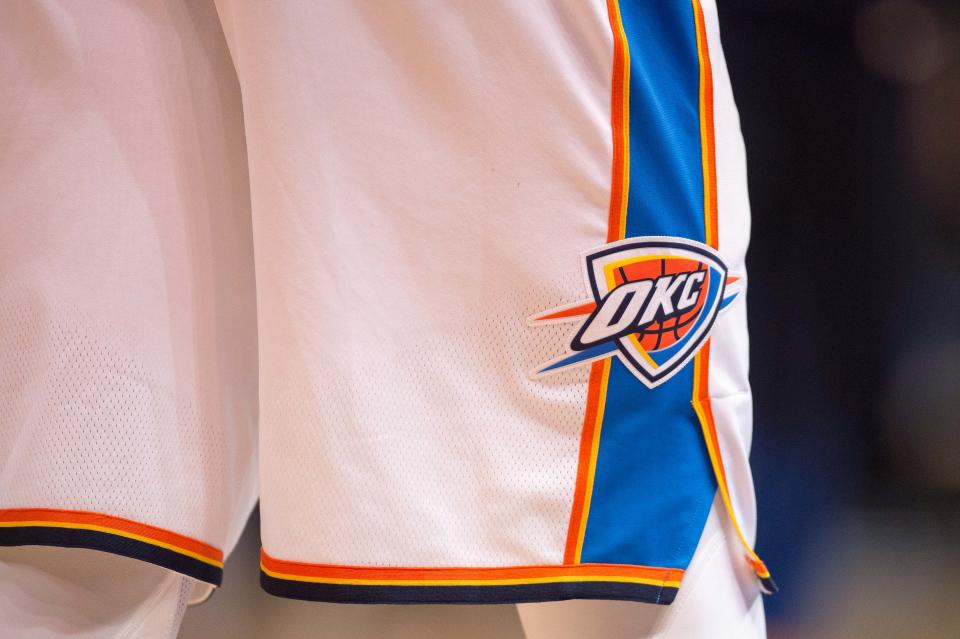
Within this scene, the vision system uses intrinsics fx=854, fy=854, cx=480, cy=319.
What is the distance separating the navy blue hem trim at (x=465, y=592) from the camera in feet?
1.64

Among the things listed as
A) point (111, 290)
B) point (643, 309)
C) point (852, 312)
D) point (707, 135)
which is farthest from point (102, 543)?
point (852, 312)

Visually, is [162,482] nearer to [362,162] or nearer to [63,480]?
[63,480]

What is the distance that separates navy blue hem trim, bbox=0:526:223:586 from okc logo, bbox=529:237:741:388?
25cm

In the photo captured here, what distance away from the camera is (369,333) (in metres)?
0.51

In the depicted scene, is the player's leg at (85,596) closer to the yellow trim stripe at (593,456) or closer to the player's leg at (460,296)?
the player's leg at (460,296)

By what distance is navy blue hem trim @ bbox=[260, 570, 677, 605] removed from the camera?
1.64 ft

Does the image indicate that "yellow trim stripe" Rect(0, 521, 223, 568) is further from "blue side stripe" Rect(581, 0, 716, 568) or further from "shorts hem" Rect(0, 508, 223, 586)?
"blue side stripe" Rect(581, 0, 716, 568)

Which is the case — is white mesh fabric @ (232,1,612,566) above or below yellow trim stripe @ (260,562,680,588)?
above

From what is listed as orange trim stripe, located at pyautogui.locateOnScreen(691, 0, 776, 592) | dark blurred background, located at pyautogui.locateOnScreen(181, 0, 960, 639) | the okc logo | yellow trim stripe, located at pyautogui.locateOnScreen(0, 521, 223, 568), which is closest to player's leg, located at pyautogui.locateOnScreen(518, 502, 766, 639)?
orange trim stripe, located at pyautogui.locateOnScreen(691, 0, 776, 592)

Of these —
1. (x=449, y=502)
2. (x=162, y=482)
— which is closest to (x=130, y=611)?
(x=162, y=482)

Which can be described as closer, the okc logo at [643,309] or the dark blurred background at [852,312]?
the okc logo at [643,309]

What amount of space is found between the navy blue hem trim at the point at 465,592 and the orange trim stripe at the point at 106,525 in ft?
0.18

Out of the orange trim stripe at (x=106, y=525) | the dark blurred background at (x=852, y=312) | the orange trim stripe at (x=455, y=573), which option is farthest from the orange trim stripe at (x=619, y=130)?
the dark blurred background at (x=852, y=312)

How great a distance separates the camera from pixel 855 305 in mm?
1080
